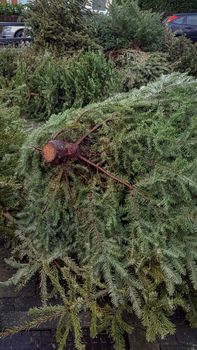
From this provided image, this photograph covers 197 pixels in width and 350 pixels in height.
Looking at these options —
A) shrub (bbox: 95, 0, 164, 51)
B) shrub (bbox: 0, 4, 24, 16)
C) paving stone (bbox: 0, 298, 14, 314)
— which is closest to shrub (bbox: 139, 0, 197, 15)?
shrub (bbox: 0, 4, 24, 16)

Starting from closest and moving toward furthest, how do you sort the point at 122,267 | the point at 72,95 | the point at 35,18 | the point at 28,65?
the point at 122,267, the point at 72,95, the point at 28,65, the point at 35,18

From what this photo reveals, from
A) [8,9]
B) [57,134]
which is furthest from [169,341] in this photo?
[8,9]

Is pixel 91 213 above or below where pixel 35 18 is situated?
below

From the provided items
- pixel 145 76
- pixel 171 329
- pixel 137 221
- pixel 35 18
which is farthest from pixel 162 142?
pixel 35 18

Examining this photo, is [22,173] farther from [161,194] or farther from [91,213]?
[161,194]

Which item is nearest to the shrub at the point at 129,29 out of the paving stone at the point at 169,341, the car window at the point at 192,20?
the paving stone at the point at 169,341

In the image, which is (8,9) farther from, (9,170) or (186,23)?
(9,170)

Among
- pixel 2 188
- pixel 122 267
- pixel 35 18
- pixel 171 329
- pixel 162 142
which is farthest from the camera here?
pixel 35 18
